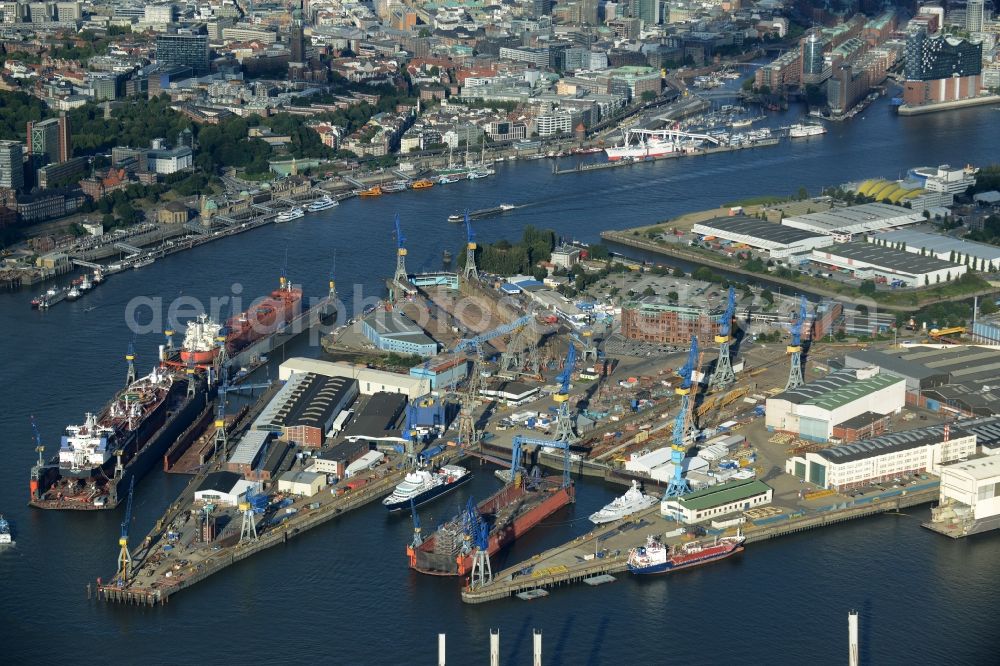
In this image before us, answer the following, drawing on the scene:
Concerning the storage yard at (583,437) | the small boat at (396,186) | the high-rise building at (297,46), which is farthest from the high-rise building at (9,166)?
the high-rise building at (297,46)

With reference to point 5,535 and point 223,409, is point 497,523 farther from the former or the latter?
point 5,535

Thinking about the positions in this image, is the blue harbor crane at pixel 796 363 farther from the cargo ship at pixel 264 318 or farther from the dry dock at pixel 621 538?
the cargo ship at pixel 264 318

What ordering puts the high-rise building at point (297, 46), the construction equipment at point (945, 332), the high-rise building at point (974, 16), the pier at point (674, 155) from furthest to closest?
the high-rise building at point (974, 16)
the high-rise building at point (297, 46)
the pier at point (674, 155)
the construction equipment at point (945, 332)

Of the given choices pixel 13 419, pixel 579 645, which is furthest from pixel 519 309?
pixel 579 645

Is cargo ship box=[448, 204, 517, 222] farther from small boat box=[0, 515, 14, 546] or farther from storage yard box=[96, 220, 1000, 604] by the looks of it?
small boat box=[0, 515, 14, 546]

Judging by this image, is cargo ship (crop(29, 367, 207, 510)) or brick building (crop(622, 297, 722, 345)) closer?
cargo ship (crop(29, 367, 207, 510))

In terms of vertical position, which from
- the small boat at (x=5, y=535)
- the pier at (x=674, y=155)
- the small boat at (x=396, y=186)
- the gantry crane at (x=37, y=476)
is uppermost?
the pier at (x=674, y=155)

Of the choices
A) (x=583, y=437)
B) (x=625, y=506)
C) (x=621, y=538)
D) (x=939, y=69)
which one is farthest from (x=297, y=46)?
(x=621, y=538)

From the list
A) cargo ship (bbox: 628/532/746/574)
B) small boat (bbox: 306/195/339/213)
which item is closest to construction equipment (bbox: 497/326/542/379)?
cargo ship (bbox: 628/532/746/574)
